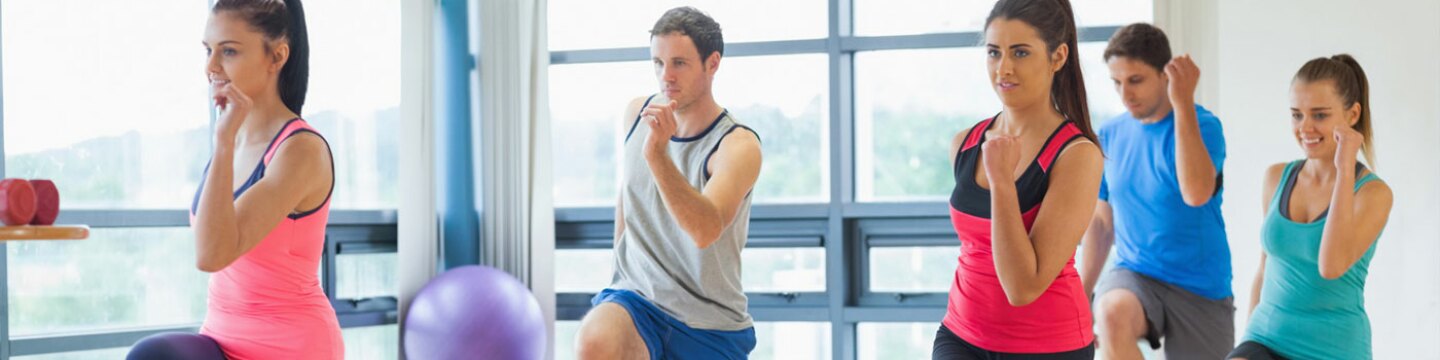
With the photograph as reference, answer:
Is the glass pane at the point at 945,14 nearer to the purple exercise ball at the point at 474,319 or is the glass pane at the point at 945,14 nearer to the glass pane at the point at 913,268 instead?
the glass pane at the point at 913,268

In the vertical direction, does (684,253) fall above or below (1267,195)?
below

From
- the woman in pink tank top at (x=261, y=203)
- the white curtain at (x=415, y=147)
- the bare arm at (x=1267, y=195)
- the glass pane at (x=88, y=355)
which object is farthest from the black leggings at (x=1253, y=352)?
the white curtain at (x=415, y=147)

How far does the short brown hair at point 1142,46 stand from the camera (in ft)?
11.1

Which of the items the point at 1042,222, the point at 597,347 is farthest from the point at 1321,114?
the point at 597,347

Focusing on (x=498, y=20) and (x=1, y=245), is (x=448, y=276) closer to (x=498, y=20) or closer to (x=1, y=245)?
(x=498, y=20)

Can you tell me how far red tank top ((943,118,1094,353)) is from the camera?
2.36 m

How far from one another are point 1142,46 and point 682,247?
1.25 metres

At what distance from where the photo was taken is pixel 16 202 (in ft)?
7.88

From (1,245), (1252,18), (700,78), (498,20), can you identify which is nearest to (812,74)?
(498,20)

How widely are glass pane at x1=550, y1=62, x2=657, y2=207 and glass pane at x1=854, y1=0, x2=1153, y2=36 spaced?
3.20 feet

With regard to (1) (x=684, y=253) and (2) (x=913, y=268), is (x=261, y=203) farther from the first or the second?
(2) (x=913, y=268)

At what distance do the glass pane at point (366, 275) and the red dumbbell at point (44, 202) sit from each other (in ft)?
9.77

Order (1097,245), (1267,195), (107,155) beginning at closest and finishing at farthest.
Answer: (1267,195) → (1097,245) → (107,155)

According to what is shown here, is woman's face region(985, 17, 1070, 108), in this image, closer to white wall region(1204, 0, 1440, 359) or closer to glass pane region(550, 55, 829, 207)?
white wall region(1204, 0, 1440, 359)
